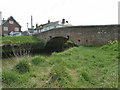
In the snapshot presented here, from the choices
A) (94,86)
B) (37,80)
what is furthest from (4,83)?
(94,86)

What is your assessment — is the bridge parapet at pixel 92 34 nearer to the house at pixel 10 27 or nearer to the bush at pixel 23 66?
the bush at pixel 23 66

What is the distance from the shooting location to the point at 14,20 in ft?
126

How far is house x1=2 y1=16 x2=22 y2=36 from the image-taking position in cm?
3700

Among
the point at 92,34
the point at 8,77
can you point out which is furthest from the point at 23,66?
the point at 92,34

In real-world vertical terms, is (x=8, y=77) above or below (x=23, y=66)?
below

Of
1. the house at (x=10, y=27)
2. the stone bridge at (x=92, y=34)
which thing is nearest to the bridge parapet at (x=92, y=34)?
the stone bridge at (x=92, y=34)

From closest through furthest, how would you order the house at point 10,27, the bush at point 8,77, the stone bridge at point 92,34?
the bush at point 8,77 < the stone bridge at point 92,34 < the house at point 10,27

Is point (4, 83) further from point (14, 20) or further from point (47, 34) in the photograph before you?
point (14, 20)

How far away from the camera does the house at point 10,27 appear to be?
3700cm

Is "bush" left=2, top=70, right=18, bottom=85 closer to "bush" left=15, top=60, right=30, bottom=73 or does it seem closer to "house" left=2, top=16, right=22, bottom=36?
"bush" left=15, top=60, right=30, bottom=73

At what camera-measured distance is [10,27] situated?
125 ft

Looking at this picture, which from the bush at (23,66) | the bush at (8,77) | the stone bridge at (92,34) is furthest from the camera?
the stone bridge at (92,34)

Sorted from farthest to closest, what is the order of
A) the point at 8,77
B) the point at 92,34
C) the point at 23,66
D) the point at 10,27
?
the point at 10,27 < the point at 92,34 < the point at 23,66 < the point at 8,77

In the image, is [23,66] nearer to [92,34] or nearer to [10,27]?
[92,34]
